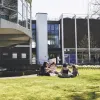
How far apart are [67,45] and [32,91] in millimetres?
58921

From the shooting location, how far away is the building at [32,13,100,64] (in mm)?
70875

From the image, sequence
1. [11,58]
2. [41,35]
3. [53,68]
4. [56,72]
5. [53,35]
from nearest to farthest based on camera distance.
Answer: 1. [56,72]
2. [53,68]
3. [11,58]
4. [41,35]
5. [53,35]

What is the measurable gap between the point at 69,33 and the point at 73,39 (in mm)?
1557

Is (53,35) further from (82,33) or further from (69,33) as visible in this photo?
(82,33)

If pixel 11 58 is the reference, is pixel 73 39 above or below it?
above

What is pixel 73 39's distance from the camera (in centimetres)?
7131

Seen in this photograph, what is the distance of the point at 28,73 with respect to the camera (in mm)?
26422

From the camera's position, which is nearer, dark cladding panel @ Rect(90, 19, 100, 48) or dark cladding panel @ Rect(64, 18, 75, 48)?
dark cladding panel @ Rect(64, 18, 75, 48)

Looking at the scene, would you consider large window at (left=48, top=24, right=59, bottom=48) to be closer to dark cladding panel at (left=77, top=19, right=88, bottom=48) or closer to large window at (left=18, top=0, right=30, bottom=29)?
dark cladding panel at (left=77, top=19, right=88, bottom=48)

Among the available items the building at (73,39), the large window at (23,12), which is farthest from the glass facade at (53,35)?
the large window at (23,12)

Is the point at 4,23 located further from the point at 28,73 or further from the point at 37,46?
the point at 37,46

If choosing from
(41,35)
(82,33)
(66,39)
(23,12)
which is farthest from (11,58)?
(23,12)

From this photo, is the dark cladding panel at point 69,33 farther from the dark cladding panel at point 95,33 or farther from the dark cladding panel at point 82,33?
the dark cladding panel at point 95,33

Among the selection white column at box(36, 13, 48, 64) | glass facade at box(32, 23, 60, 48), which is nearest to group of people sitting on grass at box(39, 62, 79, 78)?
white column at box(36, 13, 48, 64)
